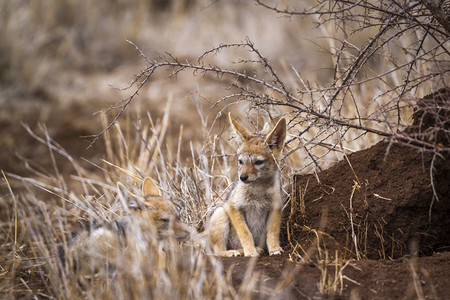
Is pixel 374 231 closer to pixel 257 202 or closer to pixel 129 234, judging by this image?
pixel 257 202

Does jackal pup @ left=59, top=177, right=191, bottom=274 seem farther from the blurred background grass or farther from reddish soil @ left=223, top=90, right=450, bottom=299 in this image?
the blurred background grass

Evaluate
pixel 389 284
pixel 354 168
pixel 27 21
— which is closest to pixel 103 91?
pixel 27 21

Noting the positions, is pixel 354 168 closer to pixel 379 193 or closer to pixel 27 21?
pixel 379 193

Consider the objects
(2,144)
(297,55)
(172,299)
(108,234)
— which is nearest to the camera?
(172,299)

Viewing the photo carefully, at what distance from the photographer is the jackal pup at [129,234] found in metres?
4.10

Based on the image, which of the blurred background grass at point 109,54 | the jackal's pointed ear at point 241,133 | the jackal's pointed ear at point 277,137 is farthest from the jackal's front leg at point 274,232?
the blurred background grass at point 109,54

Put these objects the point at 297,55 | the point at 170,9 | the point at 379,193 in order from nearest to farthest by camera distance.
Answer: the point at 379,193
the point at 297,55
the point at 170,9

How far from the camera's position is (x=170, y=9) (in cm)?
1655

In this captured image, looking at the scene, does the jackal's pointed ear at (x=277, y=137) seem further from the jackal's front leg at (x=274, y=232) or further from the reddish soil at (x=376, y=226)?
the jackal's front leg at (x=274, y=232)

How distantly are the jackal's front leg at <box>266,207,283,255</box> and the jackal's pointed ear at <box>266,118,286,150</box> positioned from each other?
2.00 feet

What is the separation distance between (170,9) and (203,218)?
38.5ft

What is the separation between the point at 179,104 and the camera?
1272 centimetres

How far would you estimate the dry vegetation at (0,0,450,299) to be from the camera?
4.85 meters

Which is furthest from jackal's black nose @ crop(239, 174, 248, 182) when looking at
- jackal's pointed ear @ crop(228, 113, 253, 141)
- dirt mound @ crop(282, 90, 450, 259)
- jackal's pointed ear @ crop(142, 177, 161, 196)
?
jackal's pointed ear @ crop(142, 177, 161, 196)
